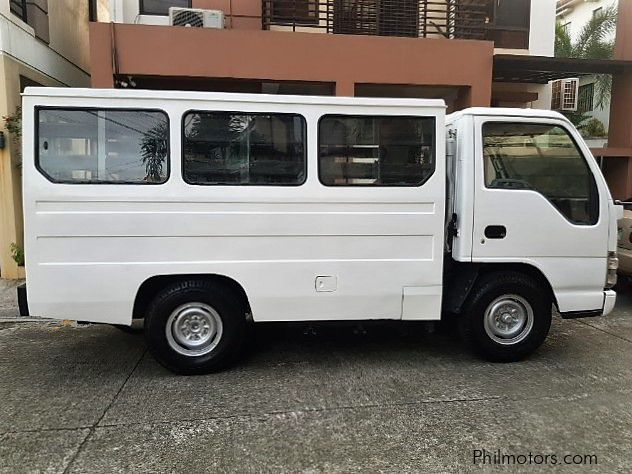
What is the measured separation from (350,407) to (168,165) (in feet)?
7.61

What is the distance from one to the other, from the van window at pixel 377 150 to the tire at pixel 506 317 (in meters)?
1.17

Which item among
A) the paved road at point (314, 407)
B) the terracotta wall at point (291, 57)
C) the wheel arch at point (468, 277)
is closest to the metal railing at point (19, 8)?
the terracotta wall at point (291, 57)

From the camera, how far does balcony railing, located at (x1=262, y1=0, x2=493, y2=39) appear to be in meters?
9.49

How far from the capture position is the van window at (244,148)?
415 centimetres

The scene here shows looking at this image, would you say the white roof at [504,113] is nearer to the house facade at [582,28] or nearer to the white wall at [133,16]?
the white wall at [133,16]

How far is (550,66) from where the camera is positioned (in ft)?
30.4

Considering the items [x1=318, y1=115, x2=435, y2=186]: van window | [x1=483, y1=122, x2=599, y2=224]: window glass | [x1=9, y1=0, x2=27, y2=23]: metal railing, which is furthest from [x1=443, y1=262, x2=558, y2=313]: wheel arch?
[x1=9, y1=0, x2=27, y2=23]: metal railing

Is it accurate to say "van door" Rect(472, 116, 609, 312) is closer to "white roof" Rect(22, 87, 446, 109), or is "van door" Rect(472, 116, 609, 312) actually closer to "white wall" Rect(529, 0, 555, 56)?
"white roof" Rect(22, 87, 446, 109)

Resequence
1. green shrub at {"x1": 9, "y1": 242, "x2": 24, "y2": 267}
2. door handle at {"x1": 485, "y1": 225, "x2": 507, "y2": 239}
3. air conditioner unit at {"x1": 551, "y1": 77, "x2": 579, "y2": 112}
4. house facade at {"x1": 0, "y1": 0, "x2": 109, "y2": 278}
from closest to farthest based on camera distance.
Result: door handle at {"x1": 485, "y1": 225, "x2": 507, "y2": 239} → house facade at {"x1": 0, "y1": 0, "x2": 109, "y2": 278} → green shrub at {"x1": 9, "y1": 242, "x2": 24, "y2": 267} → air conditioner unit at {"x1": 551, "y1": 77, "x2": 579, "y2": 112}

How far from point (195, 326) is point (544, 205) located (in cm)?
316

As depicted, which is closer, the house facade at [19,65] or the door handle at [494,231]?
the door handle at [494,231]

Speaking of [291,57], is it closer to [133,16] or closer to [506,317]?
[133,16]

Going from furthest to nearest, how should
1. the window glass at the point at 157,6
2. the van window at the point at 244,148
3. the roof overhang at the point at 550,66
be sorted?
the window glass at the point at 157,6 < the roof overhang at the point at 550,66 < the van window at the point at 244,148

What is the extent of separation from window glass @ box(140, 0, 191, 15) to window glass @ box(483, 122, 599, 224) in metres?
7.39
